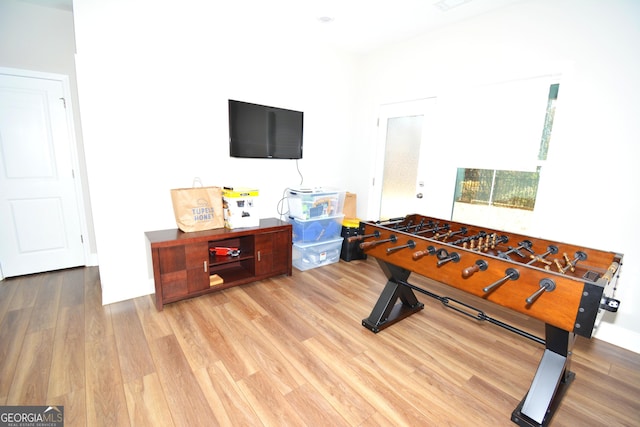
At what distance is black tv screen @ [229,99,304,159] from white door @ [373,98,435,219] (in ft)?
3.88

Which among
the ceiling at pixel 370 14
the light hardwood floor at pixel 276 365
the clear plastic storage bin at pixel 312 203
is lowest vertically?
the light hardwood floor at pixel 276 365

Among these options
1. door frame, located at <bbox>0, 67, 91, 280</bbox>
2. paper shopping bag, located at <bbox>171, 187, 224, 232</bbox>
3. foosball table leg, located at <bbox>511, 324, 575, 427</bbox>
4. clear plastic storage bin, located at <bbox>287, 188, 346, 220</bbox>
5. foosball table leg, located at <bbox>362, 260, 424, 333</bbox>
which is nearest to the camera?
foosball table leg, located at <bbox>511, 324, 575, 427</bbox>

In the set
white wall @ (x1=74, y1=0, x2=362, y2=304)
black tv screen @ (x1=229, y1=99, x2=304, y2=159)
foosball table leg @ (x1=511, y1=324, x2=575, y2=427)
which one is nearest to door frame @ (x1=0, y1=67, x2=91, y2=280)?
white wall @ (x1=74, y1=0, x2=362, y2=304)

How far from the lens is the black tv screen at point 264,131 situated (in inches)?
119

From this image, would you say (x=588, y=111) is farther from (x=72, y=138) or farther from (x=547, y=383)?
(x=72, y=138)

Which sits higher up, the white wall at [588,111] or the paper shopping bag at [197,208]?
the white wall at [588,111]

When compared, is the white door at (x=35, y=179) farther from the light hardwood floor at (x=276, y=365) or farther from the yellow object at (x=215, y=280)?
the yellow object at (x=215, y=280)

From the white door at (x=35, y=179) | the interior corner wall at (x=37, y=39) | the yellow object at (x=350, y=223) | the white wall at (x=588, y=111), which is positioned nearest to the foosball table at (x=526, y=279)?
the white wall at (x=588, y=111)

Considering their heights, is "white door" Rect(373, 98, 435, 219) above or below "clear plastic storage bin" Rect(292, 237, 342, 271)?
above

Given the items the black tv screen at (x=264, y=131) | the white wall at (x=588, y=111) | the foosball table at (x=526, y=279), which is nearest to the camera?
the foosball table at (x=526, y=279)

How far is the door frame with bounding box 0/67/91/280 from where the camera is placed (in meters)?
2.76

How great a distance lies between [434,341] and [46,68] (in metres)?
4.42

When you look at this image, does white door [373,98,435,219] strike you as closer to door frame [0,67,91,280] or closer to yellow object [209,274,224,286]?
yellow object [209,274,224,286]

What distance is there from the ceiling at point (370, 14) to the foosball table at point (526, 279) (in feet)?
6.83
